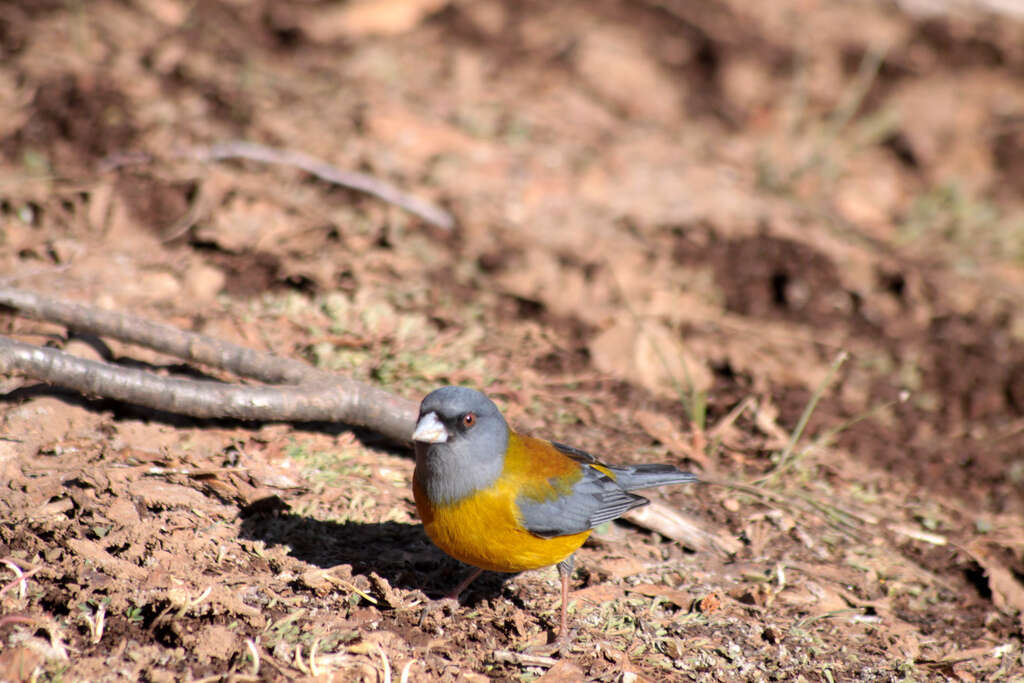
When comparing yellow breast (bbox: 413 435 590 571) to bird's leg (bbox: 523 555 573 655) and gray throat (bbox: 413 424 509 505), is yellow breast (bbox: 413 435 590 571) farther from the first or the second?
bird's leg (bbox: 523 555 573 655)

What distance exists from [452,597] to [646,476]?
1.03m

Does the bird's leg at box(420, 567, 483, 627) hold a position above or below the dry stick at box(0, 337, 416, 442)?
below

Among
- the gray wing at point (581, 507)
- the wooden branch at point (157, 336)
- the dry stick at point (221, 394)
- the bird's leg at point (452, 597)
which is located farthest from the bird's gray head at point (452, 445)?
the wooden branch at point (157, 336)

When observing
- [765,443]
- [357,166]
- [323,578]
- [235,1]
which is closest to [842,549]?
[765,443]

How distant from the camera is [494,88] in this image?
7.91 meters

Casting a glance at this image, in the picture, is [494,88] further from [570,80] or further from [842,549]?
[842,549]

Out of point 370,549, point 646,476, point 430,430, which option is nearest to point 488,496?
point 430,430

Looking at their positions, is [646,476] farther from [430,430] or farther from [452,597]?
[430,430]

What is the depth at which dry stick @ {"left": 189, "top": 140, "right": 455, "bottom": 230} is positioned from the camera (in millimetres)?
6254

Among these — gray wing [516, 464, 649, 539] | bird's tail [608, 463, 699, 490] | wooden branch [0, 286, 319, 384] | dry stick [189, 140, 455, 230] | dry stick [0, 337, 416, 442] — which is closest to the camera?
gray wing [516, 464, 649, 539]

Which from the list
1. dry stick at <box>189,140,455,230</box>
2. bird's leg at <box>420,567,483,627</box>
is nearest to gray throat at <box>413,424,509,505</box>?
bird's leg at <box>420,567,483,627</box>

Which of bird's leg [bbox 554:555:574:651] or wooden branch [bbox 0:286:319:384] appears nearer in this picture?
bird's leg [bbox 554:555:574:651]

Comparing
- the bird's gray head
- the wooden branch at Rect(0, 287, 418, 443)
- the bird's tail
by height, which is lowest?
the bird's tail

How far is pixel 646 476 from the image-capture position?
414cm
